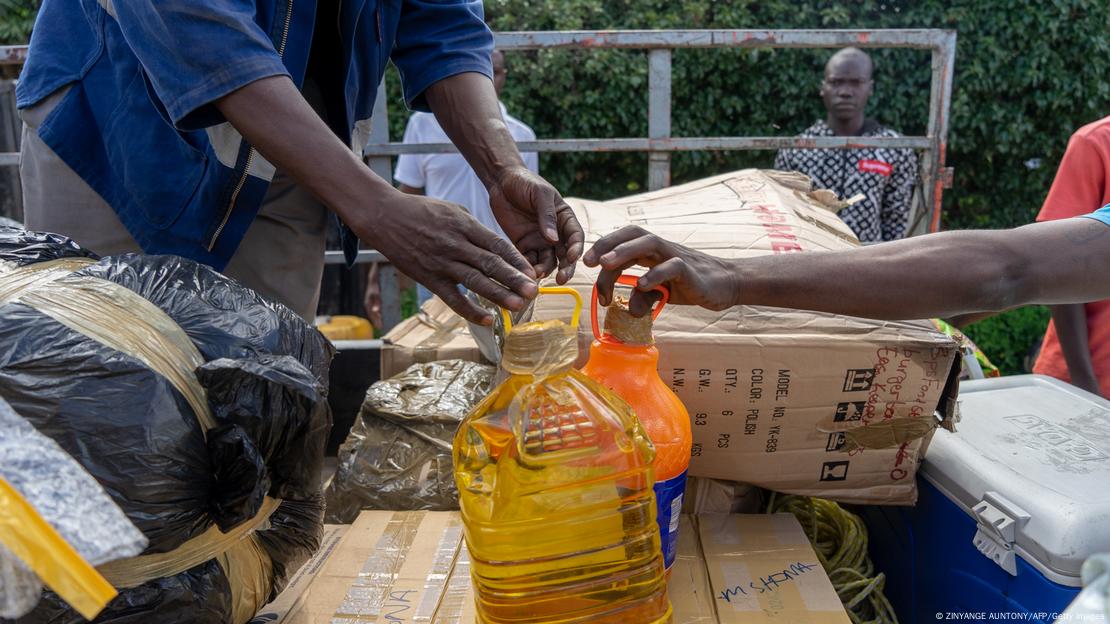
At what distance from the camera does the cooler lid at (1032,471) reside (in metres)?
1.37

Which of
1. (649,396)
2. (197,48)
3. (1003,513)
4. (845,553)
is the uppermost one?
(197,48)

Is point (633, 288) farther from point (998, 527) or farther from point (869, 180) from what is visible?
point (869, 180)

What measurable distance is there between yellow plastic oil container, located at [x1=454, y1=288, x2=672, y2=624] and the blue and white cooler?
0.69 m

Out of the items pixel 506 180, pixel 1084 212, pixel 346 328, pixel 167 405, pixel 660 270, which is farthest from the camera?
pixel 346 328

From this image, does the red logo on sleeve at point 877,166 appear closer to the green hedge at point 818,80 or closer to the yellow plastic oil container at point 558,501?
the green hedge at point 818,80

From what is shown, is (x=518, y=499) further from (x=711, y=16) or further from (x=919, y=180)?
(x=711, y=16)

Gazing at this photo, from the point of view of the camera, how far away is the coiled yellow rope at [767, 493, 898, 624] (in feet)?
5.55

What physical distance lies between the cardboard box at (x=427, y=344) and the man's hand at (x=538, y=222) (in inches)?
35.6

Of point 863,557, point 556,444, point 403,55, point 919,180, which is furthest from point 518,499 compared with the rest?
point 919,180

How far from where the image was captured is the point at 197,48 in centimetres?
Answer: 125

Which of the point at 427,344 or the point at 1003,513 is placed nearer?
the point at 1003,513

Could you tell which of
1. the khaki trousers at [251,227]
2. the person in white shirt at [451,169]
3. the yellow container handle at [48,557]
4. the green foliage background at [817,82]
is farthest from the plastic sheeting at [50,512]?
the green foliage background at [817,82]

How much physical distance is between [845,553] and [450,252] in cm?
118

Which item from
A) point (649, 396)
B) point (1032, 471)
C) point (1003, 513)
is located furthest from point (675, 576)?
point (1032, 471)
